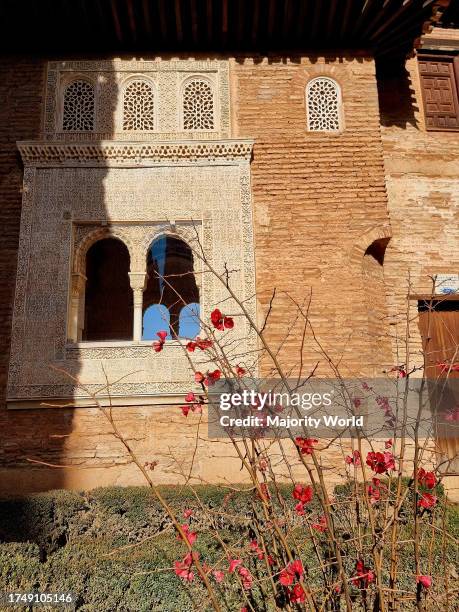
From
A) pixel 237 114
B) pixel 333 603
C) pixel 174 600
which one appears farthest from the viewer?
pixel 237 114

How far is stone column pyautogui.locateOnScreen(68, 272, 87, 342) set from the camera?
22.0 ft

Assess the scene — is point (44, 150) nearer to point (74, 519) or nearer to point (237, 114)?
point (237, 114)

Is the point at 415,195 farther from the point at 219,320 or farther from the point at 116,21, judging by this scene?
the point at 219,320

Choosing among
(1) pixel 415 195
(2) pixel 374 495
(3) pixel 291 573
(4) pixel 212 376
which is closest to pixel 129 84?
(1) pixel 415 195

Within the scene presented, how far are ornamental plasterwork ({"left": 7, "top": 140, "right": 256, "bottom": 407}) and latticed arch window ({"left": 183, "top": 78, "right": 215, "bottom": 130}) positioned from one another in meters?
0.42

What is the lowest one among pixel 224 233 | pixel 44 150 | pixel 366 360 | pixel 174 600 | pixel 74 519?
pixel 174 600

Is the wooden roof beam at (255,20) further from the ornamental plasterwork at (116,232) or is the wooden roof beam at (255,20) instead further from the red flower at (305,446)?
the red flower at (305,446)

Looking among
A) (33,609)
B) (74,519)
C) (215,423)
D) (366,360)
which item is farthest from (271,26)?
(33,609)

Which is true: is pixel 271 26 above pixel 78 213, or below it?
above

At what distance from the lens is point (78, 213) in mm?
6961

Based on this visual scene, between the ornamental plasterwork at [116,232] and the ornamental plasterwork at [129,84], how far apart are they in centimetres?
26

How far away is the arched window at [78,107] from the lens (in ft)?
24.2

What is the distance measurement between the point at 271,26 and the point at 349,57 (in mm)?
1106

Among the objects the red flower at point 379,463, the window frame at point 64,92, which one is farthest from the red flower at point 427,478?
the window frame at point 64,92
